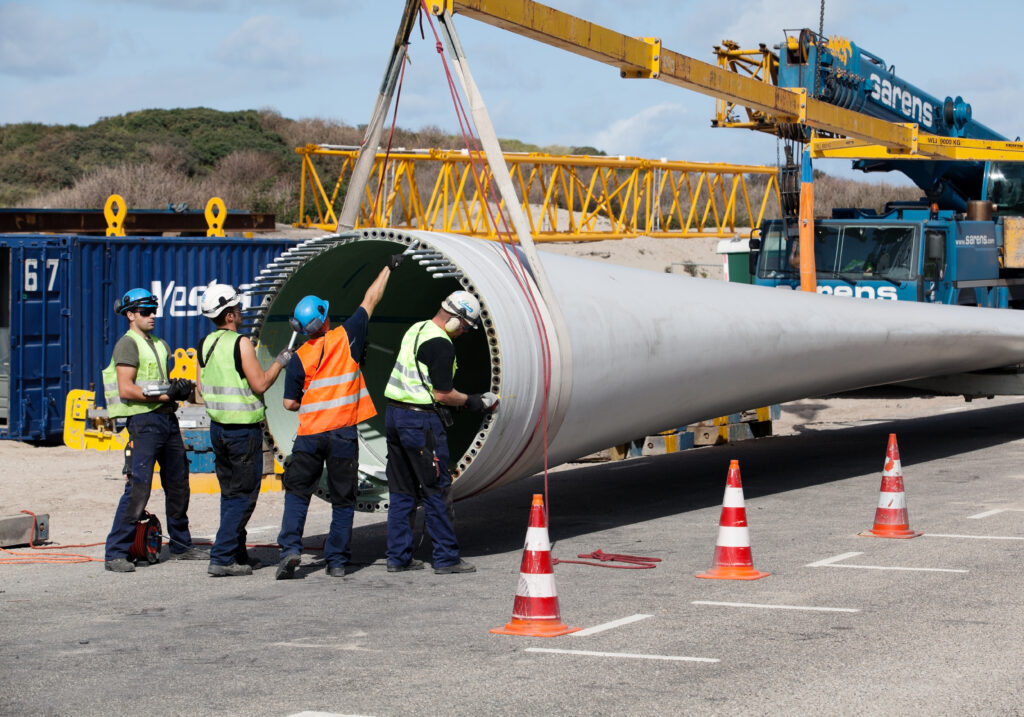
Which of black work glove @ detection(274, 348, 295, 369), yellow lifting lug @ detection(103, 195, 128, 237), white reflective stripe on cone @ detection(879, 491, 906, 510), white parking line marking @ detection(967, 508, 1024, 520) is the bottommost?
white parking line marking @ detection(967, 508, 1024, 520)

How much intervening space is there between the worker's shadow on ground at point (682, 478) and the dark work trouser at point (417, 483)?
68cm

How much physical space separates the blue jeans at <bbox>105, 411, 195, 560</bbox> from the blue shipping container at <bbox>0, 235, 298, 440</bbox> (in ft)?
28.9

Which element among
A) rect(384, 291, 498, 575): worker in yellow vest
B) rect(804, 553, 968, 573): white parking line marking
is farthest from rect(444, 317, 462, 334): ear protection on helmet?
rect(804, 553, 968, 573): white parking line marking

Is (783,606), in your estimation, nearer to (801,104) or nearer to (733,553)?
(733,553)

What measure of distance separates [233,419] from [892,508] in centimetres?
491

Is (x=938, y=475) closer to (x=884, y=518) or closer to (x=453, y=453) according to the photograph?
(x=884, y=518)

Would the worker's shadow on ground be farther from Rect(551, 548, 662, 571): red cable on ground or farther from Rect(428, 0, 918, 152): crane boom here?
Rect(428, 0, 918, 152): crane boom

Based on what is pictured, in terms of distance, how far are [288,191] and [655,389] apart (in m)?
49.8

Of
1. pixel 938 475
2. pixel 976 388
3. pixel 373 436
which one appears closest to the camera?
pixel 373 436

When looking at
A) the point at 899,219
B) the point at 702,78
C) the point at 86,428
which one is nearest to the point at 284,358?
the point at 702,78

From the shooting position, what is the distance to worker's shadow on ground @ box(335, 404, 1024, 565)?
1143 cm

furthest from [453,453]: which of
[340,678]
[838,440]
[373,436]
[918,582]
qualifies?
[838,440]

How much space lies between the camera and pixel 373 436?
39.2ft

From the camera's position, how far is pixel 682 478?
1454 centimetres
